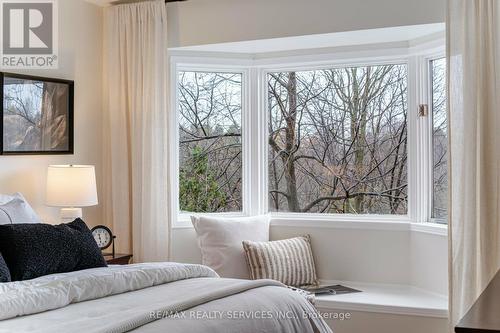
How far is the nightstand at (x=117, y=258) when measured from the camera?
4.27 m

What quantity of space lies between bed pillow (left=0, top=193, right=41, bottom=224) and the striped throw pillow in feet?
4.83

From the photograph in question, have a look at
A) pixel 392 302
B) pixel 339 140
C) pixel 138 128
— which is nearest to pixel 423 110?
pixel 339 140

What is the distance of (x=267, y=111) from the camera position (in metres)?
4.84

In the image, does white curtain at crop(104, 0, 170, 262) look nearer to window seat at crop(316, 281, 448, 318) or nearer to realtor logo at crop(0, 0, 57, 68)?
realtor logo at crop(0, 0, 57, 68)

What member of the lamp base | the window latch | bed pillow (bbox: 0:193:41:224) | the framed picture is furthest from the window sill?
Answer: bed pillow (bbox: 0:193:41:224)

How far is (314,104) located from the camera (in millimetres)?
4711

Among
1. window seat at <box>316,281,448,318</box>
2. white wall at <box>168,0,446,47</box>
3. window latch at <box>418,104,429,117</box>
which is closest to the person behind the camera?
window seat at <box>316,281,448,318</box>

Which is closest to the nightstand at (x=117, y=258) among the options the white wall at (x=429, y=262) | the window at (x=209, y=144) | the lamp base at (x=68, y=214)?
the lamp base at (x=68, y=214)

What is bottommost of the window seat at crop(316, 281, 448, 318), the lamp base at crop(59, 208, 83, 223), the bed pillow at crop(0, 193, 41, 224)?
the window seat at crop(316, 281, 448, 318)

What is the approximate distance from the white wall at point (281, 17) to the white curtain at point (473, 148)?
32 centimetres

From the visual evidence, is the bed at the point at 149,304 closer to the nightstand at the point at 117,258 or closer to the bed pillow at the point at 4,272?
the bed pillow at the point at 4,272

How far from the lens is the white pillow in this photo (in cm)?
439

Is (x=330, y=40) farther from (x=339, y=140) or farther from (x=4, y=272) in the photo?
(x=4, y=272)

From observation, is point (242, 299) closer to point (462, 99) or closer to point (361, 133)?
point (462, 99)
